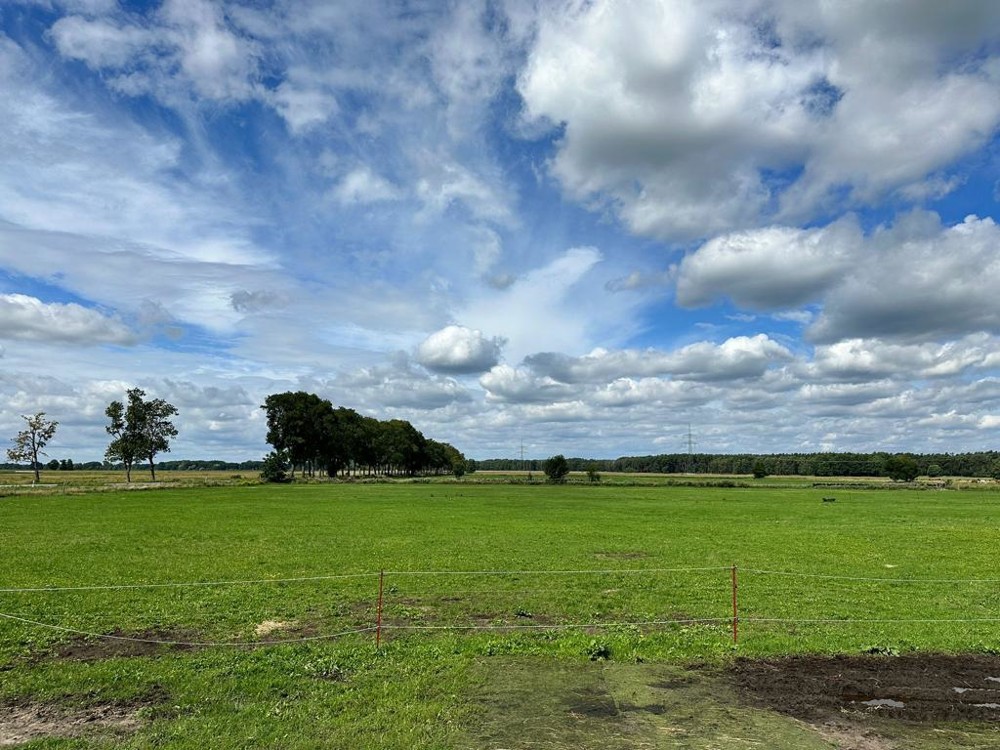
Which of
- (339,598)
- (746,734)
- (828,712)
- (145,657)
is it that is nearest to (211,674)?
(145,657)

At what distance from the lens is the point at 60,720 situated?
9508mm

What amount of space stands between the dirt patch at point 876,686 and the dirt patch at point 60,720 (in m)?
9.52

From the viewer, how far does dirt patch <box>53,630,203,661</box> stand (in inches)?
505

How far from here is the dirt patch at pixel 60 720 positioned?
29.3 feet

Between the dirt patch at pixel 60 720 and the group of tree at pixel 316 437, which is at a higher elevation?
the group of tree at pixel 316 437

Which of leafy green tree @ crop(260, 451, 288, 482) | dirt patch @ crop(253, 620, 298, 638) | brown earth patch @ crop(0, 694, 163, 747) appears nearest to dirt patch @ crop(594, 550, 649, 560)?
dirt patch @ crop(253, 620, 298, 638)

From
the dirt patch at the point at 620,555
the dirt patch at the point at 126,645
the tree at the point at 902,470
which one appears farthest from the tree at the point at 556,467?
the dirt patch at the point at 126,645

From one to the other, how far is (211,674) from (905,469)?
183 metres

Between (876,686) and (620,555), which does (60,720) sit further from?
(620,555)

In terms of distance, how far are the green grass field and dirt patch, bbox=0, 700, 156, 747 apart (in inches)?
3.2

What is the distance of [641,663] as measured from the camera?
1223 centimetres

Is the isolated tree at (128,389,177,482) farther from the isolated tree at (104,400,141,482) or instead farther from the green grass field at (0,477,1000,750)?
the green grass field at (0,477,1000,750)

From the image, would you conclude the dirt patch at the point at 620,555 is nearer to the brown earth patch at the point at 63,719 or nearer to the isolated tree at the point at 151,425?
the brown earth patch at the point at 63,719

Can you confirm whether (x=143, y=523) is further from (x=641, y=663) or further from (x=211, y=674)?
(x=641, y=663)
